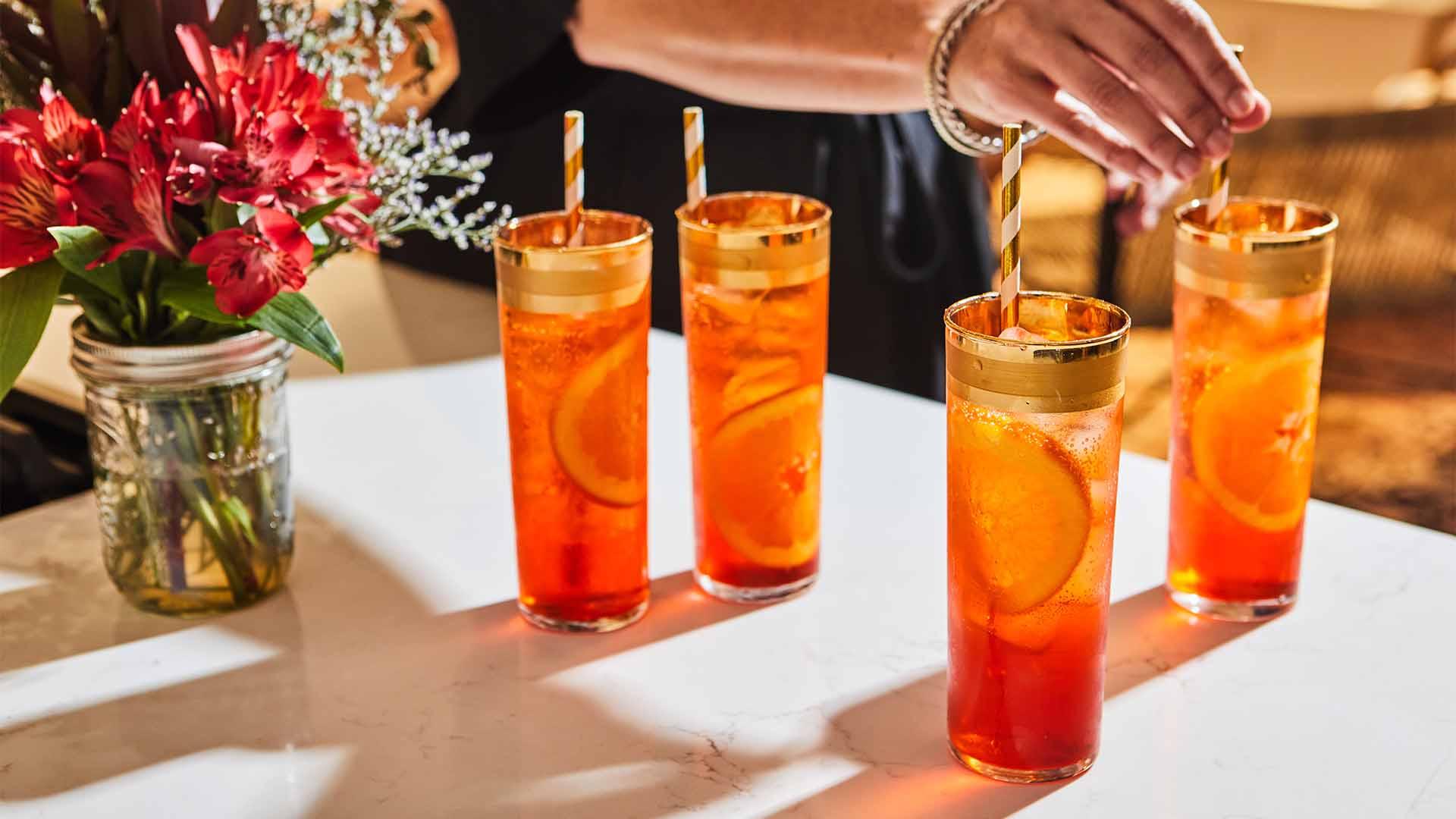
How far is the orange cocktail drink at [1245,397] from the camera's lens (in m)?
0.87

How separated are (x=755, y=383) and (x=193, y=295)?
14.1 inches

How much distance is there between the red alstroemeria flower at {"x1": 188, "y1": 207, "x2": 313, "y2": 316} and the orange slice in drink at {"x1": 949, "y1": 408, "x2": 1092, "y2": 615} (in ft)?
1.31

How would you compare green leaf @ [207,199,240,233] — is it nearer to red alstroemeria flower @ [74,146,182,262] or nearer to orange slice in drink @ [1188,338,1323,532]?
red alstroemeria flower @ [74,146,182,262]

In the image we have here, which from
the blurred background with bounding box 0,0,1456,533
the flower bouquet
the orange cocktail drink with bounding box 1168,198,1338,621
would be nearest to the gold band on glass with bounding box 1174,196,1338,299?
the orange cocktail drink with bounding box 1168,198,1338,621

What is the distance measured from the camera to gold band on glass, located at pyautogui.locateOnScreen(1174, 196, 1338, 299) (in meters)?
0.86

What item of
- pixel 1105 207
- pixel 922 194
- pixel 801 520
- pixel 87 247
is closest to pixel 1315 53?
pixel 1105 207

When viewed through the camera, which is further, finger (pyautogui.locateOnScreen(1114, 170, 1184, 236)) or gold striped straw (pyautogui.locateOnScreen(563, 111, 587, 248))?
finger (pyautogui.locateOnScreen(1114, 170, 1184, 236))

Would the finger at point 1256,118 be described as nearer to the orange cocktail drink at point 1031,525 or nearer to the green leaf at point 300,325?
the orange cocktail drink at point 1031,525

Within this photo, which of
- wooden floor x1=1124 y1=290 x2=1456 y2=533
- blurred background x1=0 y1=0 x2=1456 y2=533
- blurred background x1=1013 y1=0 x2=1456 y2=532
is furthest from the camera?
blurred background x1=1013 y1=0 x2=1456 y2=532

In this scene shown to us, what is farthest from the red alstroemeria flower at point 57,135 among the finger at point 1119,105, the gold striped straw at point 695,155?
the finger at point 1119,105

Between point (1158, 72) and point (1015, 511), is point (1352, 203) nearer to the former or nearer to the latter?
point (1158, 72)

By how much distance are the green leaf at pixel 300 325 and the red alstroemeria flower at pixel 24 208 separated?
13 cm

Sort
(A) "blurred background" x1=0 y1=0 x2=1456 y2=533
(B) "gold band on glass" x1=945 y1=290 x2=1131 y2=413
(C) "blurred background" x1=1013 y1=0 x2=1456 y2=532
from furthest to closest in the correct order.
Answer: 1. (C) "blurred background" x1=1013 y1=0 x2=1456 y2=532
2. (A) "blurred background" x1=0 y1=0 x2=1456 y2=533
3. (B) "gold band on glass" x1=945 y1=290 x2=1131 y2=413

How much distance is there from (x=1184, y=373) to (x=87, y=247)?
682mm
